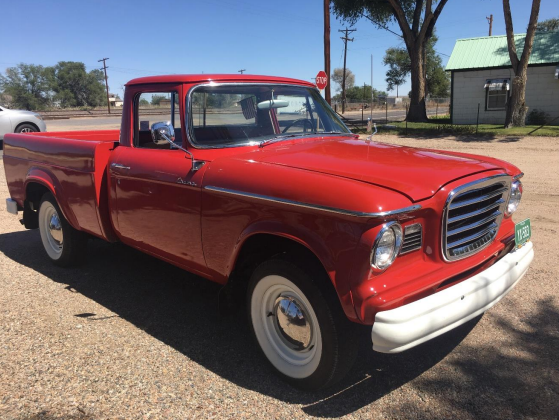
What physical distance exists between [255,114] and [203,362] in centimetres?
198

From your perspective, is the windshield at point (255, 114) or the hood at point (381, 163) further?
the windshield at point (255, 114)

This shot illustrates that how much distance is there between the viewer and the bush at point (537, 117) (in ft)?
71.2

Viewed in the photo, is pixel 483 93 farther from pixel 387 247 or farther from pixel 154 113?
pixel 387 247

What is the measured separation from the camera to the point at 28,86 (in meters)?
84.8

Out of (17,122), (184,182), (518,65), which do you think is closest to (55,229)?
(184,182)

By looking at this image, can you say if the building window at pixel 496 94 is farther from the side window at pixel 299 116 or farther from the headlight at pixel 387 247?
the headlight at pixel 387 247

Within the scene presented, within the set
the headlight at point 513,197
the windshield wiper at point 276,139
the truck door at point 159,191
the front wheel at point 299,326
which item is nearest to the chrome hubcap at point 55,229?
the truck door at point 159,191

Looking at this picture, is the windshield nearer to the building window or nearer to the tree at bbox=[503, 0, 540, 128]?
the tree at bbox=[503, 0, 540, 128]

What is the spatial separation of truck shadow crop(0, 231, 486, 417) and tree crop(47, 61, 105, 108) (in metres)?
91.6

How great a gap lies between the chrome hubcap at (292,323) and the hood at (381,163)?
81 cm

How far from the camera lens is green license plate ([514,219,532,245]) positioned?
3.02m

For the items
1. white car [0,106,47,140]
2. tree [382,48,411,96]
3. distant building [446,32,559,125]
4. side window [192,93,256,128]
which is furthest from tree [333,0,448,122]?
tree [382,48,411,96]

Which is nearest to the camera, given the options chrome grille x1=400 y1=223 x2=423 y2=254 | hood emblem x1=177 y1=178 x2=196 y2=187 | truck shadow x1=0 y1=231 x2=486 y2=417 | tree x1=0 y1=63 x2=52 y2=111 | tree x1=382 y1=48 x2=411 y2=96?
chrome grille x1=400 y1=223 x2=423 y2=254

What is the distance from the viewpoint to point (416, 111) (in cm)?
2381
